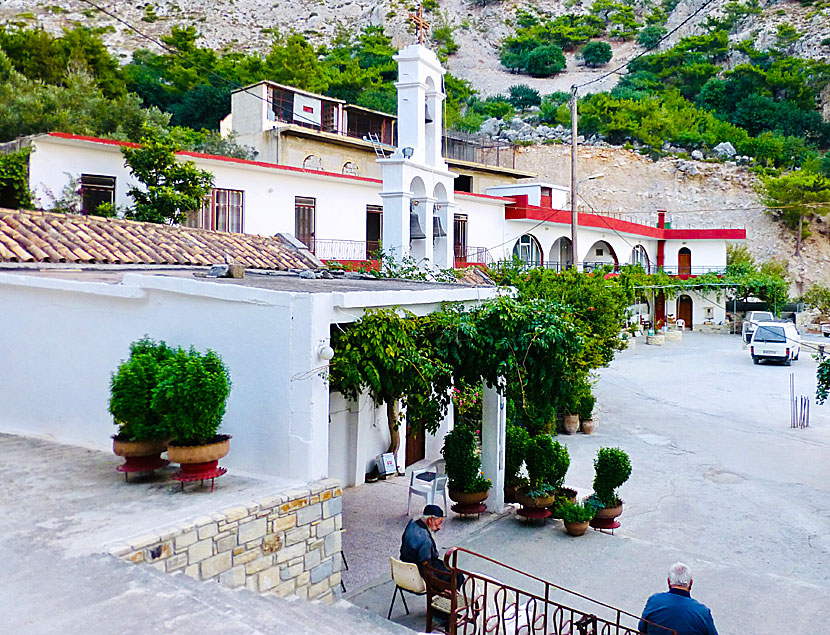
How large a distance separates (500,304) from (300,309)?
2831 mm

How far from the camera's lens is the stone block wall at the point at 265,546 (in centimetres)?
440

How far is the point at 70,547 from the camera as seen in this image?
4.30m

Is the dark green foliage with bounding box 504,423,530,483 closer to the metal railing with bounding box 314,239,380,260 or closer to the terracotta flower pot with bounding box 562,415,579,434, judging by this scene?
the terracotta flower pot with bounding box 562,415,579,434

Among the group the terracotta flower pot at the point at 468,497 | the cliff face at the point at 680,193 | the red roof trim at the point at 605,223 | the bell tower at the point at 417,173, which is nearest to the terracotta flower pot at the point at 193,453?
the terracotta flower pot at the point at 468,497

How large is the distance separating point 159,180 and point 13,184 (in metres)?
3.47

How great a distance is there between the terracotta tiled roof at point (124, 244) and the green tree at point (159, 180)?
468cm

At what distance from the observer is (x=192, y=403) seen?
5.15 m

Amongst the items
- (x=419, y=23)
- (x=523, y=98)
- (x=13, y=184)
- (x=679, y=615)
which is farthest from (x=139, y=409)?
(x=523, y=98)

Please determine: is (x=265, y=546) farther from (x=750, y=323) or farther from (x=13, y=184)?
(x=750, y=323)

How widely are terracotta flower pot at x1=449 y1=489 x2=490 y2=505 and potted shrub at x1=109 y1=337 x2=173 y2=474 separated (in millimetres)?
4166

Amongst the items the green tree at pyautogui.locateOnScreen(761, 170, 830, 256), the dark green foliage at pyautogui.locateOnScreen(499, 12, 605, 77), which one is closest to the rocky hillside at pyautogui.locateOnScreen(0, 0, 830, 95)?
the dark green foliage at pyautogui.locateOnScreen(499, 12, 605, 77)

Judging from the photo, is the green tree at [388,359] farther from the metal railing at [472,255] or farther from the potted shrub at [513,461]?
the metal railing at [472,255]

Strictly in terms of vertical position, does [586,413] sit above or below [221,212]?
below

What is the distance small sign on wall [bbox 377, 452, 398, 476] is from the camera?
10984 mm
